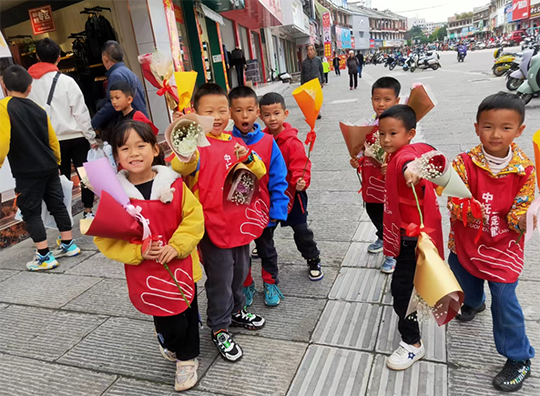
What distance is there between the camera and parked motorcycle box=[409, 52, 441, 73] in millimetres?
22359

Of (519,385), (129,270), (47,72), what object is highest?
(47,72)

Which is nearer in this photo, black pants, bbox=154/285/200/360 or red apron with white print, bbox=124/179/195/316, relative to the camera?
red apron with white print, bbox=124/179/195/316

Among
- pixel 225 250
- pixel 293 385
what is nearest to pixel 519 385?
pixel 293 385

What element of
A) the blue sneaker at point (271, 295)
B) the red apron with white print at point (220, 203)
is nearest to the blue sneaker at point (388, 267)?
the blue sneaker at point (271, 295)

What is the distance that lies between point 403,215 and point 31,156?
10.4ft

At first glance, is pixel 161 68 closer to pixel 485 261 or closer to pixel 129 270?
pixel 129 270

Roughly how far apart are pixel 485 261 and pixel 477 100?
29.2 ft

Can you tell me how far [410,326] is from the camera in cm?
199

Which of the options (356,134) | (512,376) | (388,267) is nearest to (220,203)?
(356,134)

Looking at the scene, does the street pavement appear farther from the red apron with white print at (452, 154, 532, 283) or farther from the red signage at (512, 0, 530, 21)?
the red signage at (512, 0, 530, 21)

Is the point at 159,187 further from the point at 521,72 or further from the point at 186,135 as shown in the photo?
the point at 521,72

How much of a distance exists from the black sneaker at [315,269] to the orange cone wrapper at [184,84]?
1.47 m

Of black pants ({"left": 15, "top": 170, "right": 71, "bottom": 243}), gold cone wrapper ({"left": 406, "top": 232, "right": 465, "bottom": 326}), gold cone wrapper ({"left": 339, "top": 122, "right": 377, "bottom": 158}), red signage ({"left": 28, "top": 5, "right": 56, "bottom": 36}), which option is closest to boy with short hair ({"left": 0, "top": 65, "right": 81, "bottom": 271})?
black pants ({"left": 15, "top": 170, "right": 71, "bottom": 243})

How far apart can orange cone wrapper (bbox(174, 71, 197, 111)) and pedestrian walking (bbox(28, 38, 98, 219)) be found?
213cm
